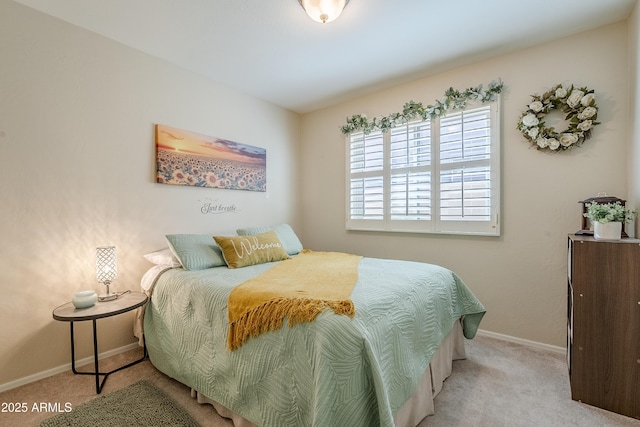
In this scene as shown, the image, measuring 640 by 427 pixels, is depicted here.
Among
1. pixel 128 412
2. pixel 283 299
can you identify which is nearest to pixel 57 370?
pixel 128 412

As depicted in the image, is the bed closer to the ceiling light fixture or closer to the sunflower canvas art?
the sunflower canvas art

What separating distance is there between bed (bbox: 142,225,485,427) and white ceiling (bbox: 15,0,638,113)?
1.64 metres

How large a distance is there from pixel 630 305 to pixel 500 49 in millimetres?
2130

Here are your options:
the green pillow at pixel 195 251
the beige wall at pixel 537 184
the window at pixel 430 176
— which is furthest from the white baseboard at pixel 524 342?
the green pillow at pixel 195 251

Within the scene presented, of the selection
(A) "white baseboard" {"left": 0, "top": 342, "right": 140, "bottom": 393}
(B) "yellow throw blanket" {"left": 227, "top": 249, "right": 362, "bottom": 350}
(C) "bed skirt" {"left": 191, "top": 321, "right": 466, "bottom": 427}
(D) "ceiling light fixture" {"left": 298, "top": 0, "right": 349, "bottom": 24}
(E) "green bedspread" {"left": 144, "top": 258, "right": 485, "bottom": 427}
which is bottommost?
(A) "white baseboard" {"left": 0, "top": 342, "right": 140, "bottom": 393}

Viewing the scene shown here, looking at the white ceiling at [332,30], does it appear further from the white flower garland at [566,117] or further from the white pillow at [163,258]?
the white pillow at [163,258]

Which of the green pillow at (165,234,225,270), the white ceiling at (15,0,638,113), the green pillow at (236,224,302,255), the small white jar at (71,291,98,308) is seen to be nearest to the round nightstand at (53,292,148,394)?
the small white jar at (71,291,98,308)

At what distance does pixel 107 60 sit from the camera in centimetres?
236

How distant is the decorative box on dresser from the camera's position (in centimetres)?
163

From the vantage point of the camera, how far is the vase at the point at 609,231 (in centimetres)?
173

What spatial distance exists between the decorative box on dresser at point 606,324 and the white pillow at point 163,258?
2.78 meters

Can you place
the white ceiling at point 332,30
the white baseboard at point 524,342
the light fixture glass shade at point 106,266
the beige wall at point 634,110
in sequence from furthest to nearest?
the white baseboard at point 524,342 → the light fixture glass shade at point 106,266 → the white ceiling at point 332,30 → the beige wall at point 634,110

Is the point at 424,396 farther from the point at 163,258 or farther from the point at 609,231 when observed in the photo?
the point at 163,258

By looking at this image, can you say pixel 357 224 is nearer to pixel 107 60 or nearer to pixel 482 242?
pixel 482 242
